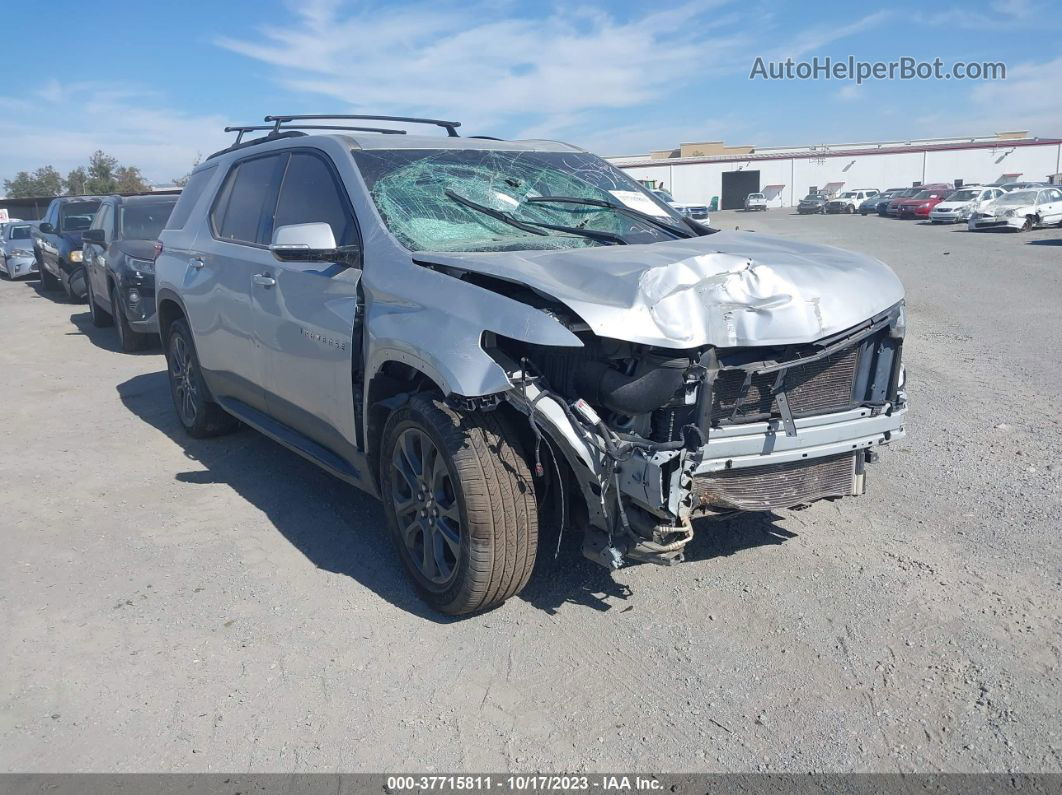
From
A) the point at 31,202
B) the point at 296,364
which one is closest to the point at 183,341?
the point at 296,364

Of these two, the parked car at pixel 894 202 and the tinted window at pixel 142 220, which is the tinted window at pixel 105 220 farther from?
the parked car at pixel 894 202

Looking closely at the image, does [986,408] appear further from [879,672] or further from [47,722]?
[47,722]

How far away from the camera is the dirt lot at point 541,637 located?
2.92 m

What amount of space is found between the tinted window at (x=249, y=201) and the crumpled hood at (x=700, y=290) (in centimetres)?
176

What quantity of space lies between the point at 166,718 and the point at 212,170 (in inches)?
163

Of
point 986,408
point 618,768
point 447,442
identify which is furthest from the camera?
point 986,408

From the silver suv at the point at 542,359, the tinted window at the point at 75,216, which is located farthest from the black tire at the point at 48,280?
the silver suv at the point at 542,359

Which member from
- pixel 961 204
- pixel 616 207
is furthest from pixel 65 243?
pixel 961 204

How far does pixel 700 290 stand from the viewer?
323 cm

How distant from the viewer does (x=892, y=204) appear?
46.5 m

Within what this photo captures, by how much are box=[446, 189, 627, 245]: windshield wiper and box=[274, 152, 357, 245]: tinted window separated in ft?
1.82

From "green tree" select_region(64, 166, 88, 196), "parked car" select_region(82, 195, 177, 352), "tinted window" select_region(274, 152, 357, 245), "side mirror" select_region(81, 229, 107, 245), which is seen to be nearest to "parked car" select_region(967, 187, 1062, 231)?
"parked car" select_region(82, 195, 177, 352)

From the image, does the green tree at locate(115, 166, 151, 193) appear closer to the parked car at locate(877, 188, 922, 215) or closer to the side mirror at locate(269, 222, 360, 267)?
the parked car at locate(877, 188, 922, 215)

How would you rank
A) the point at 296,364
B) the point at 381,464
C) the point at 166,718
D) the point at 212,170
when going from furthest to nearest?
the point at 212,170, the point at 296,364, the point at 381,464, the point at 166,718
